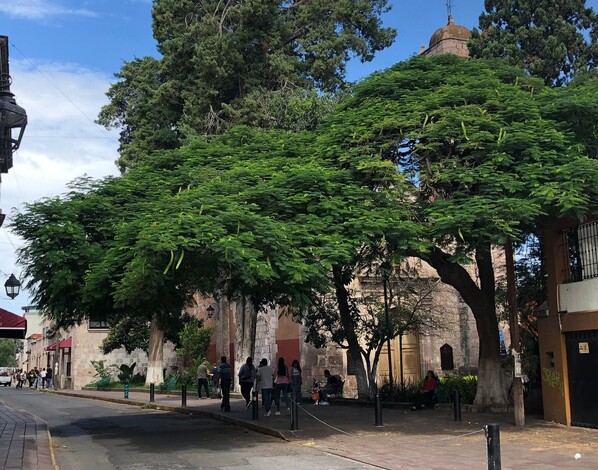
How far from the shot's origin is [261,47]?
3284 cm

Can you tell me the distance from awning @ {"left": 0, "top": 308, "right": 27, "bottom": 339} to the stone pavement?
Result: 7.40 ft

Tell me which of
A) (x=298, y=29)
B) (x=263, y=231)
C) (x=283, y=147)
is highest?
(x=298, y=29)

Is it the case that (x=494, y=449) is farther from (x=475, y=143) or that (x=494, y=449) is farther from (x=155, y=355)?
(x=155, y=355)

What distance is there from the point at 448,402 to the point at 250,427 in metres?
7.23

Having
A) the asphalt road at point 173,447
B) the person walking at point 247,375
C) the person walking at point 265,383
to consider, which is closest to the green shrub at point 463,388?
the person walking at point 265,383

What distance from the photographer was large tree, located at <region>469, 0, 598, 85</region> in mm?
27844

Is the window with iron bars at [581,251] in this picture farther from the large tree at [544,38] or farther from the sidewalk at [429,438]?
the large tree at [544,38]

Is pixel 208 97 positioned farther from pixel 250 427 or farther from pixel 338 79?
pixel 250 427

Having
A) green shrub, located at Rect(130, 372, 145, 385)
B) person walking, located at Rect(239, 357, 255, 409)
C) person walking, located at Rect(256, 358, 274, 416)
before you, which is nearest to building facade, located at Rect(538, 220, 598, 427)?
person walking, located at Rect(256, 358, 274, 416)

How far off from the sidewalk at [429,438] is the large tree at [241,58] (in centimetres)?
1521

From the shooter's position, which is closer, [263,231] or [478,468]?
[478,468]

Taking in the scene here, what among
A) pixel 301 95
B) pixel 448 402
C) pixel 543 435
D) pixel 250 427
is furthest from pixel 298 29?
pixel 543 435

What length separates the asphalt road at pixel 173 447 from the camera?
36.8 feet

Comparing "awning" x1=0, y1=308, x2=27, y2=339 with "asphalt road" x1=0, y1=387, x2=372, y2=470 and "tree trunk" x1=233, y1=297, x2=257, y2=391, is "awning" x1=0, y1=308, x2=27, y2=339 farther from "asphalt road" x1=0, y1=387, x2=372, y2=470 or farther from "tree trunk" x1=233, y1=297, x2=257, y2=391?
"tree trunk" x1=233, y1=297, x2=257, y2=391
